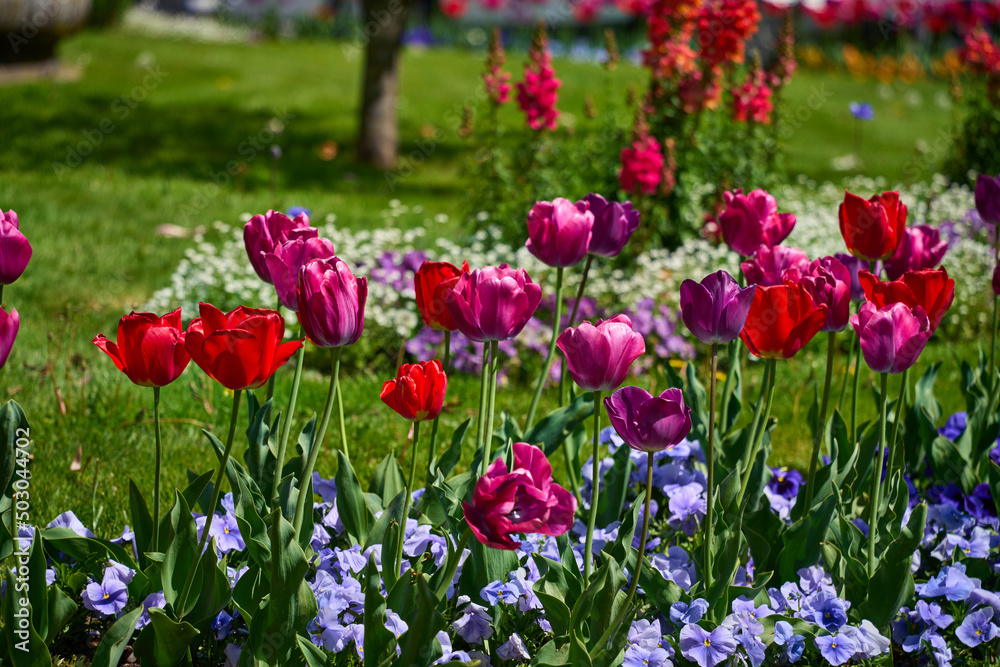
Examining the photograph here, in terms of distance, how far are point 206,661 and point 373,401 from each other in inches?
63.8

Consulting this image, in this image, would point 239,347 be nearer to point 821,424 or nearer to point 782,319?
point 782,319

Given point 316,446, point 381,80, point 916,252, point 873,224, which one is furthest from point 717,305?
point 381,80

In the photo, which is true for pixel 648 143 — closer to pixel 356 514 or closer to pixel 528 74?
pixel 528 74

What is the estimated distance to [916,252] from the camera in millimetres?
2207

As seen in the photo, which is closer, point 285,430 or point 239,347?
point 239,347

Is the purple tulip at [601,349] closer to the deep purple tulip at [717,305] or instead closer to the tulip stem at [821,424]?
the deep purple tulip at [717,305]

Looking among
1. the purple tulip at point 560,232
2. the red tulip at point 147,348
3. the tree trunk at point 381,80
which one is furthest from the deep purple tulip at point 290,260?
the tree trunk at point 381,80

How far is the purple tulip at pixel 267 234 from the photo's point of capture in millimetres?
1836

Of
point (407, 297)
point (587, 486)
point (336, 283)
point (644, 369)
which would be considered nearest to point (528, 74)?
point (407, 297)

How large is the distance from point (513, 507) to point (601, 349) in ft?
0.98

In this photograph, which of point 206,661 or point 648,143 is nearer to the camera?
point 206,661

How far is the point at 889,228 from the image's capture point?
204 cm

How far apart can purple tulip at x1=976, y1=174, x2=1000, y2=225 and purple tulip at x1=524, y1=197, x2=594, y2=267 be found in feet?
3.89

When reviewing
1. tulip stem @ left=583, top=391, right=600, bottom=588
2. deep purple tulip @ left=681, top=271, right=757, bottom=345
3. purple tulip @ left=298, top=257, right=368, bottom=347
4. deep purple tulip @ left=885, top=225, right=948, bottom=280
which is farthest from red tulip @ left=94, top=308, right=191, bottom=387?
deep purple tulip @ left=885, top=225, right=948, bottom=280
